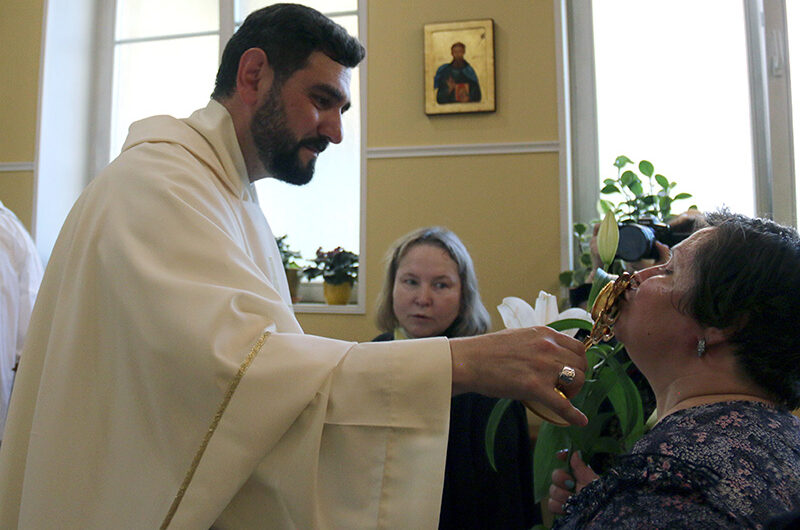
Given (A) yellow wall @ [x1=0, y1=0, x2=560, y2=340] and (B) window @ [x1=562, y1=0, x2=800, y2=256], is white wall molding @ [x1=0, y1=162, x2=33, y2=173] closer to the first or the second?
(A) yellow wall @ [x1=0, y1=0, x2=560, y2=340]

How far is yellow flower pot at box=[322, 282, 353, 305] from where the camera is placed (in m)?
3.94

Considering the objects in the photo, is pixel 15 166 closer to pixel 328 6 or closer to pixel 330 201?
pixel 330 201

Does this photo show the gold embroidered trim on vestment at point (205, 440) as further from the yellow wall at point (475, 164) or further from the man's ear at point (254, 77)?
the yellow wall at point (475, 164)

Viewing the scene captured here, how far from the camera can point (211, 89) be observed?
466 cm

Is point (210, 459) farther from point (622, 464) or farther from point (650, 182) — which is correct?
point (650, 182)

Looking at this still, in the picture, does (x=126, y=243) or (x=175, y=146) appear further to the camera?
(x=175, y=146)

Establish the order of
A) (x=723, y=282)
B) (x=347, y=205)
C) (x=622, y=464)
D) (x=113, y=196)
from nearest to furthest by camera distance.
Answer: (x=622, y=464) → (x=723, y=282) → (x=113, y=196) → (x=347, y=205)

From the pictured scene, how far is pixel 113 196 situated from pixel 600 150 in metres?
3.19

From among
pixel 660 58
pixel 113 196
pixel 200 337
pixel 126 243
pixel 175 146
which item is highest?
pixel 660 58

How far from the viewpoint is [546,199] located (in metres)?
3.59

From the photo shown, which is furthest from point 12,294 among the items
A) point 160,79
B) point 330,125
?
point 160,79

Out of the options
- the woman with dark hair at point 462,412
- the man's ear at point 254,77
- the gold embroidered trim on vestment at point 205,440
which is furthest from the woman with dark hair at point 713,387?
the man's ear at point 254,77

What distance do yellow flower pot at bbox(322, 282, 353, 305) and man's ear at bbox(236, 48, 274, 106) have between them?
225cm

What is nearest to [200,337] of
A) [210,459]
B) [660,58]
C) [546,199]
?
[210,459]
